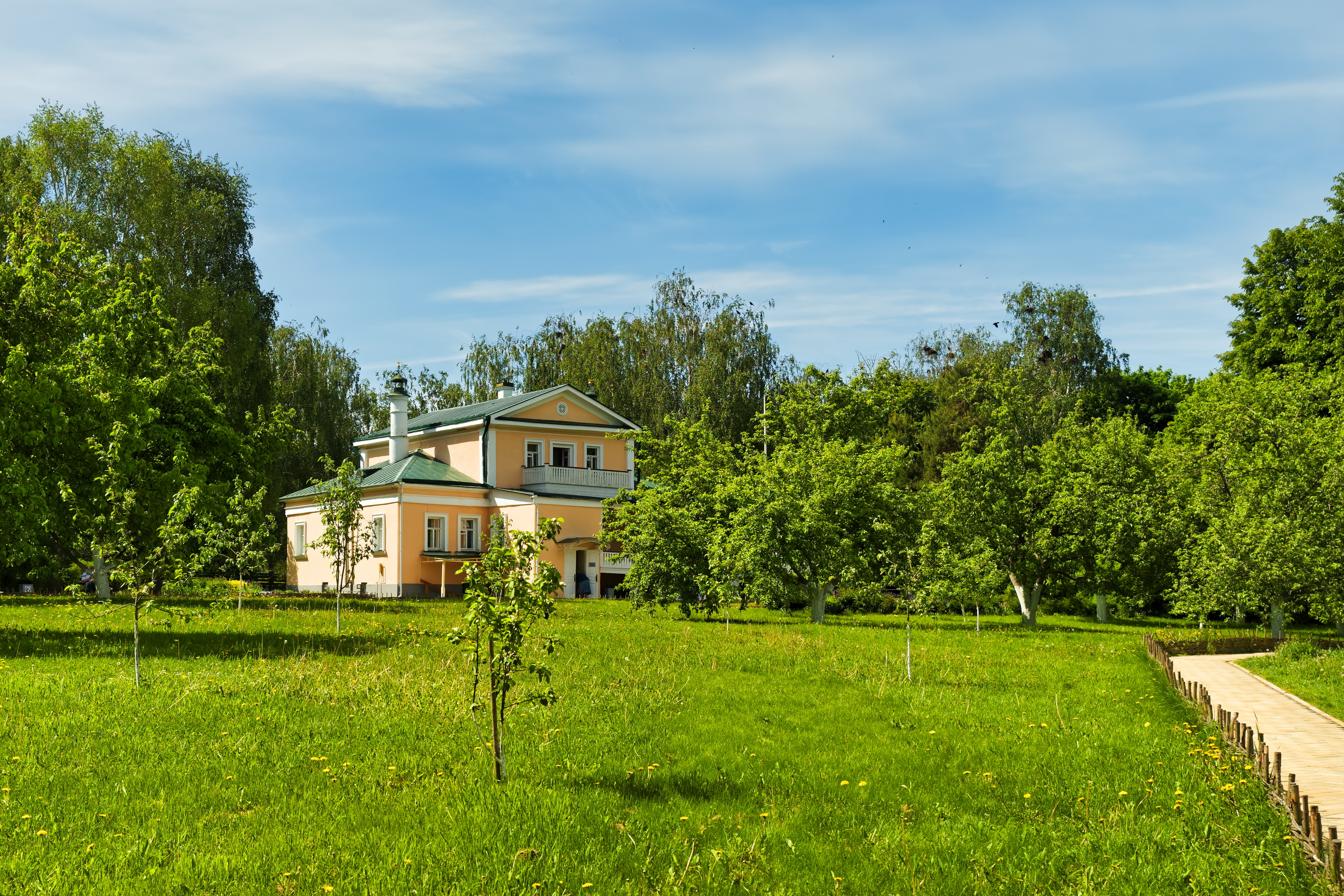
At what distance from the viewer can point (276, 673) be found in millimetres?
13320

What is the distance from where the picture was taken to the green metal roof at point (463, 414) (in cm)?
4547

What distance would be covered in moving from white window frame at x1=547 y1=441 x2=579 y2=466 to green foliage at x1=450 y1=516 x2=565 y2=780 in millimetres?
37903

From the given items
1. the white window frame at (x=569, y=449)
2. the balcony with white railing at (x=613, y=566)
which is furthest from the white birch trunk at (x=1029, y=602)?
the white window frame at (x=569, y=449)

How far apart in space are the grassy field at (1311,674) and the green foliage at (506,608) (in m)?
11.2

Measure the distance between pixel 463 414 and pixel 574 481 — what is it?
6.37 m

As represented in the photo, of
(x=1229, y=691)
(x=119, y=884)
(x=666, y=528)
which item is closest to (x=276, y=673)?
(x=119, y=884)

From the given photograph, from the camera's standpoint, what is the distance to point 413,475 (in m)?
43.0

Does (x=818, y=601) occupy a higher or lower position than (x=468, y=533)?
lower

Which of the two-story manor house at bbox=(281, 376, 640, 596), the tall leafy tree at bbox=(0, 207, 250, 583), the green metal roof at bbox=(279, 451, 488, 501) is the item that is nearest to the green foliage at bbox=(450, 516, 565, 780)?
the tall leafy tree at bbox=(0, 207, 250, 583)

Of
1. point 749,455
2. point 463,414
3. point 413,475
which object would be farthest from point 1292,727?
point 463,414

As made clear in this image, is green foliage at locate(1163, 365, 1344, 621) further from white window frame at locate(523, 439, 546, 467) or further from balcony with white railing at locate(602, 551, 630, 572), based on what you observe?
white window frame at locate(523, 439, 546, 467)

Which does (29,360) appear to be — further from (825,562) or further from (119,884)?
(825,562)

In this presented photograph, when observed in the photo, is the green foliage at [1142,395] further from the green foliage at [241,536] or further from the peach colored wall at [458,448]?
the green foliage at [241,536]

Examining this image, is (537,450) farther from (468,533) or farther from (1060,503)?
Result: (1060,503)
